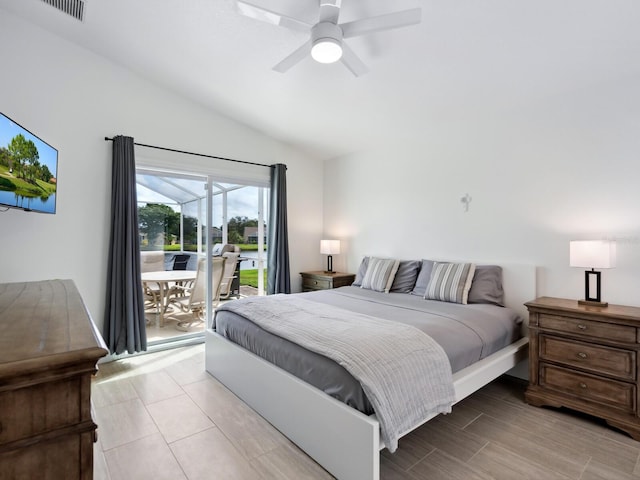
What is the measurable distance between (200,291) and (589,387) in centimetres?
382

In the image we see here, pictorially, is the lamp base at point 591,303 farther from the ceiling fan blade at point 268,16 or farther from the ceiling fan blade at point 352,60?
the ceiling fan blade at point 268,16

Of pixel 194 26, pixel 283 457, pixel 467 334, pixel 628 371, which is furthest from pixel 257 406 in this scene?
pixel 194 26

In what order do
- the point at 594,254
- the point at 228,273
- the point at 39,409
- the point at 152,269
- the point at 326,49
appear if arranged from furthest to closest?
1. the point at 228,273
2. the point at 152,269
3. the point at 594,254
4. the point at 326,49
5. the point at 39,409

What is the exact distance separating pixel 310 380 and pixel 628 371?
205 centimetres

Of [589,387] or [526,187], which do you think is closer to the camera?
[589,387]

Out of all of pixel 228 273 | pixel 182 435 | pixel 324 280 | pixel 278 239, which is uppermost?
pixel 278 239

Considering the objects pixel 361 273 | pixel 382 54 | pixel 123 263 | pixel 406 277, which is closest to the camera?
pixel 382 54

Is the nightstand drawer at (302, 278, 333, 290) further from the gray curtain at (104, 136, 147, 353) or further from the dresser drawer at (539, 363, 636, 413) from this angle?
the dresser drawer at (539, 363, 636, 413)

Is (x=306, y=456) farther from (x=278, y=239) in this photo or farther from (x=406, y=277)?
(x=278, y=239)

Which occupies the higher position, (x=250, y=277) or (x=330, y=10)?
(x=330, y=10)

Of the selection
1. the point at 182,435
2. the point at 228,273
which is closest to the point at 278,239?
the point at 228,273

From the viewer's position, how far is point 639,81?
2480 millimetres

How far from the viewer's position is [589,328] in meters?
2.33

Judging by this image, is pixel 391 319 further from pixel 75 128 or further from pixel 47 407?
pixel 75 128
